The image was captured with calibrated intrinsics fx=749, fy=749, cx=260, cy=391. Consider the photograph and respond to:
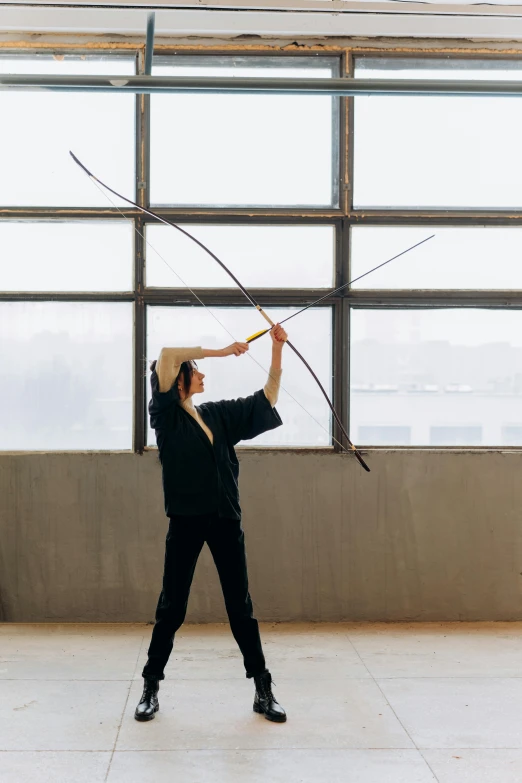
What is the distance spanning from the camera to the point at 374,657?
3.25 meters

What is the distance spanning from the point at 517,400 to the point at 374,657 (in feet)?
5.01

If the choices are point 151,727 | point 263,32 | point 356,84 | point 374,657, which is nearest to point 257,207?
point 263,32

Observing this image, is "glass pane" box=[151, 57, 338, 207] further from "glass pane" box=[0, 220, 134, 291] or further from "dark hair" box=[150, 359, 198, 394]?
"dark hair" box=[150, 359, 198, 394]

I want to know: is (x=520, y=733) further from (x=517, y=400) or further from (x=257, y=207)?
(x=257, y=207)

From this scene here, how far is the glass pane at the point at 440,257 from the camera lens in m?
3.82

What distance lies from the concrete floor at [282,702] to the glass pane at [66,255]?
1.69 metres

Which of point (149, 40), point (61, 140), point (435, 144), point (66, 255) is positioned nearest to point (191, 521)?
point (66, 255)

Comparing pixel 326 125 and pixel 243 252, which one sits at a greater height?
pixel 326 125

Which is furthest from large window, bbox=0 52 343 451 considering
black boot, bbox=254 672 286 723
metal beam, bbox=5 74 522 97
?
black boot, bbox=254 672 286 723

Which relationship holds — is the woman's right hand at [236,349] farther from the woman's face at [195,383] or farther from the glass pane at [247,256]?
the glass pane at [247,256]

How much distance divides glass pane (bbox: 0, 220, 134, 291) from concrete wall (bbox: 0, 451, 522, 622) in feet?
2.84

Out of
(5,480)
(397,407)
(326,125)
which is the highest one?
(326,125)

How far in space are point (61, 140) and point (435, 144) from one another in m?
1.89

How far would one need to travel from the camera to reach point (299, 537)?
3.75m
